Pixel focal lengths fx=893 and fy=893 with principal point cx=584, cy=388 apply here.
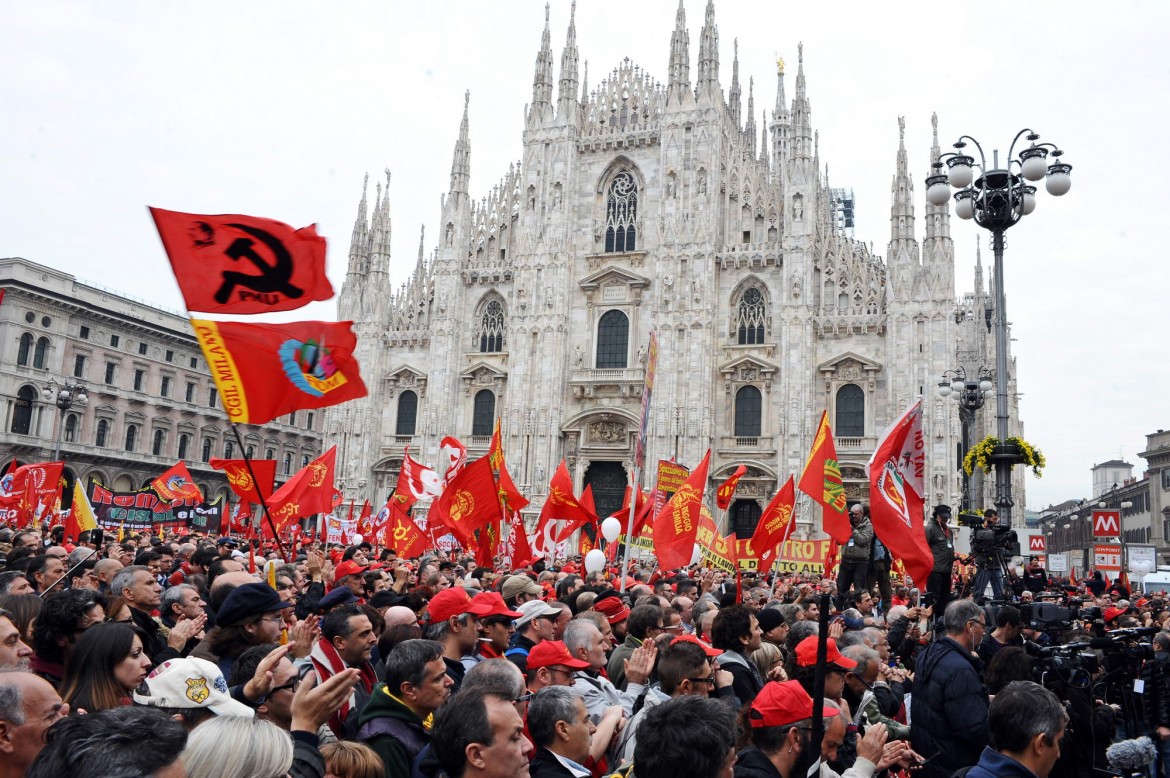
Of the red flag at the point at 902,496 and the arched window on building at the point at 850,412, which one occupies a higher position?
the arched window on building at the point at 850,412

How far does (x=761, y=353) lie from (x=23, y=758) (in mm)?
33939

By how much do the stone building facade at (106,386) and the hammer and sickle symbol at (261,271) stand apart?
37.1 metres

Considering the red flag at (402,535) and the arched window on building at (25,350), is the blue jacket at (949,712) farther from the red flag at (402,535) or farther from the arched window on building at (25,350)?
the arched window on building at (25,350)

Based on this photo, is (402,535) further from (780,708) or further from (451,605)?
(780,708)

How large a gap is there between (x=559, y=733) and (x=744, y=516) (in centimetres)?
3244

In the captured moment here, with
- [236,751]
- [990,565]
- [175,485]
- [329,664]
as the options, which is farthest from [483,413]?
[236,751]

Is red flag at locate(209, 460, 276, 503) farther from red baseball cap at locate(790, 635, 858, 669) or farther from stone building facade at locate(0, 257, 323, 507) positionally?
stone building facade at locate(0, 257, 323, 507)

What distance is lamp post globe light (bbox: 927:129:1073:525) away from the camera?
41.8 feet

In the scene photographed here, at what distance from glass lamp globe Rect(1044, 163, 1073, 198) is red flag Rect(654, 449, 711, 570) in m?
7.00

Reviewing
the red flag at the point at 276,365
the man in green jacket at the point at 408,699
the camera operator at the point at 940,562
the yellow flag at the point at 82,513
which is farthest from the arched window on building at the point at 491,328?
the man in green jacket at the point at 408,699

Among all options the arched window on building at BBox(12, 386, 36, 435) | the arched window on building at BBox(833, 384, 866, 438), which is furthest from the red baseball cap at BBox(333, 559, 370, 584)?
the arched window on building at BBox(12, 386, 36, 435)

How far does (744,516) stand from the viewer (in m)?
35.4

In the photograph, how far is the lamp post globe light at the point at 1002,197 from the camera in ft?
41.8

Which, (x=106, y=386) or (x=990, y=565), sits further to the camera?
(x=106, y=386)
